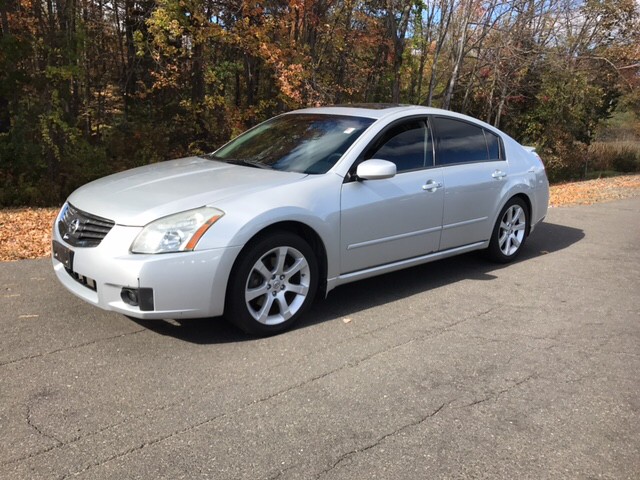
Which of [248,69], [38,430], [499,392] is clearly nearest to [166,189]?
[38,430]

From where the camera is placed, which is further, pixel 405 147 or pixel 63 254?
pixel 405 147

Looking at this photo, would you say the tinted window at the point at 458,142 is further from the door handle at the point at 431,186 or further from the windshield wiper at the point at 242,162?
the windshield wiper at the point at 242,162

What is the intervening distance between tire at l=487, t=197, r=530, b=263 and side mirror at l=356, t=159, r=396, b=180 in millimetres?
2035

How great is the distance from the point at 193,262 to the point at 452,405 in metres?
1.80

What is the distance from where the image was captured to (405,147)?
5.10m

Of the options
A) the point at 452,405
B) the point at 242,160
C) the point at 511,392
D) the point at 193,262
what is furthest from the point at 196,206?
the point at 511,392

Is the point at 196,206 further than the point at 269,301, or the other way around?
the point at 269,301

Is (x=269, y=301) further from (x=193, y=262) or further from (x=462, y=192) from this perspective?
(x=462, y=192)

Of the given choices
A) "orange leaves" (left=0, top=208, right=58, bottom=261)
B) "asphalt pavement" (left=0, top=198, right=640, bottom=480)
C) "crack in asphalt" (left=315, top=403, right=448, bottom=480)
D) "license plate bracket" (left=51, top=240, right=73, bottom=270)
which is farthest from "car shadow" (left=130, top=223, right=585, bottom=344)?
"orange leaves" (left=0, top=208, right=58, bottom=261)

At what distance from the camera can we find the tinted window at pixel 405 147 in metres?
4.87

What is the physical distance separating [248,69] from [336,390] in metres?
11.7

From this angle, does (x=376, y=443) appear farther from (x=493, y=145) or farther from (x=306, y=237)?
(x=493, y=145)

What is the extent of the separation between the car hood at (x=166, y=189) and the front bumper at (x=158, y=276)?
17cm

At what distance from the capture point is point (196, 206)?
12.6ft
